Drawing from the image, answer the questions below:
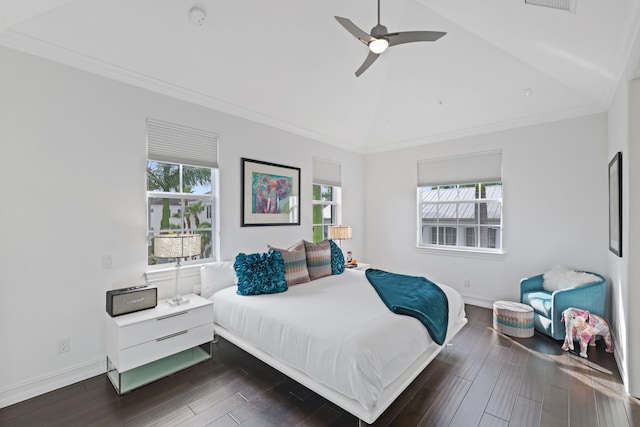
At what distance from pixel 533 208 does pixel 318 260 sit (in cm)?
305

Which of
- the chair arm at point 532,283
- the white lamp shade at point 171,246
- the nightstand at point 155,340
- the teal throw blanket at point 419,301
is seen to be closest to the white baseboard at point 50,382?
the nightstand at point 155,340

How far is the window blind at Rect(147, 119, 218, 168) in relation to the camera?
2.97 metres

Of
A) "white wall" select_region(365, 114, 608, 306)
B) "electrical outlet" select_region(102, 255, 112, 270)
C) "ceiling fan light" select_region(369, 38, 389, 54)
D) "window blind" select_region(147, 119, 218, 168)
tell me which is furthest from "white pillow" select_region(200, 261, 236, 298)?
"white wall" select_region(365, 114, 608, 306)

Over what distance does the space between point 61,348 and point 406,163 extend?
5073 mm

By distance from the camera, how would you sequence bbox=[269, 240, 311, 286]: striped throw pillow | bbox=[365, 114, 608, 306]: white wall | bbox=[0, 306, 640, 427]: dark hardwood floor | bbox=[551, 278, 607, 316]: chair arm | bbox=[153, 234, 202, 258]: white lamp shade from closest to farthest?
bbox=[0, 306, 640, 427]: dark hardwood floor < bbox=[153, 234, 202, 258]: white lamp shade < bbox=[551, 278, 607, 316]: chair arm < bbox=[269, 240, 311, 286]: striped throw pillow < bbox=[365, 114, 608, 306]: white wall

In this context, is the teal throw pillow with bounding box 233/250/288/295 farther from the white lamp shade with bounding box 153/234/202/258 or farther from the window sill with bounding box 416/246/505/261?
the window sill with bounding box 416/246/505/261

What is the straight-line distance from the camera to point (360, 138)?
17.9 ft

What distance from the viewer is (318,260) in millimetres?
3629

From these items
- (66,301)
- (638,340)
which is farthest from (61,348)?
(638,340)

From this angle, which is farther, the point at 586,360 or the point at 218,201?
the point at 218,201

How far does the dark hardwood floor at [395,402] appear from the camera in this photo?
2008 millimetres

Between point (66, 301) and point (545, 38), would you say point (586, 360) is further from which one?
point (66, 301)

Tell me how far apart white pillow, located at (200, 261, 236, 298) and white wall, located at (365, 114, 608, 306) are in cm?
319

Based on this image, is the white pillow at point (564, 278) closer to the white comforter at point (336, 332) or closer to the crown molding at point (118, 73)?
the white comforter at point (336, 332)
